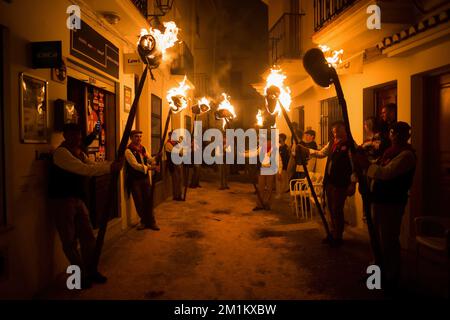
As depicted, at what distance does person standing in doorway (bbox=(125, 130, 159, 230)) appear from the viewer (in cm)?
707

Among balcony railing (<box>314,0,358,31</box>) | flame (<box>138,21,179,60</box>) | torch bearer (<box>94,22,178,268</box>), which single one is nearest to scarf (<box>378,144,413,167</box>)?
torch bearer (<box>94,22,178,268</box>)

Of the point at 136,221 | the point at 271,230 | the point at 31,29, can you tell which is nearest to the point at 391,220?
the point at 271,230

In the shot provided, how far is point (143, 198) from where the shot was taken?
24.8 feet

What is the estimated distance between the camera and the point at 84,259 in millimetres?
4719

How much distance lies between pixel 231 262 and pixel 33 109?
12.0ft

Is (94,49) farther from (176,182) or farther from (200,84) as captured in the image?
(200,84)

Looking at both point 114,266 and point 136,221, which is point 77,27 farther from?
point 136,221

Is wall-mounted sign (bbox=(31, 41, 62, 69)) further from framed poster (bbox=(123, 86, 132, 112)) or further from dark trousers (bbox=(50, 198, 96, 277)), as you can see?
framed poster (bbox=(123, 86, 132, 112))

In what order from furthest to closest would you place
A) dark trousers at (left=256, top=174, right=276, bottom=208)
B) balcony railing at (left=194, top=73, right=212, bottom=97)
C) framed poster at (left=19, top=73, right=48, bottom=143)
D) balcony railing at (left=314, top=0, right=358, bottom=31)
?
balcony railing at (left=194, top=73, right=212, bottom=97) → dark trousers at (left=256, top=174, right=276, bottom=208) → balcony railing at (left=314, top=0, right=358, bottom=31) → framed poster at (left=19, top=73, right=48, bottom=143)

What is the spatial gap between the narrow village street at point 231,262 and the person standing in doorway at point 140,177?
1.22 ft

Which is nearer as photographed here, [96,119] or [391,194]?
[391,194]

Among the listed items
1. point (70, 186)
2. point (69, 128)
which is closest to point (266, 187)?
point (70, 186)

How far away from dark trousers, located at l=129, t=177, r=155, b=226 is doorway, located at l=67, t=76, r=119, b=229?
0.43 meters

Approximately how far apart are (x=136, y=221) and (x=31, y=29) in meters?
5.09
